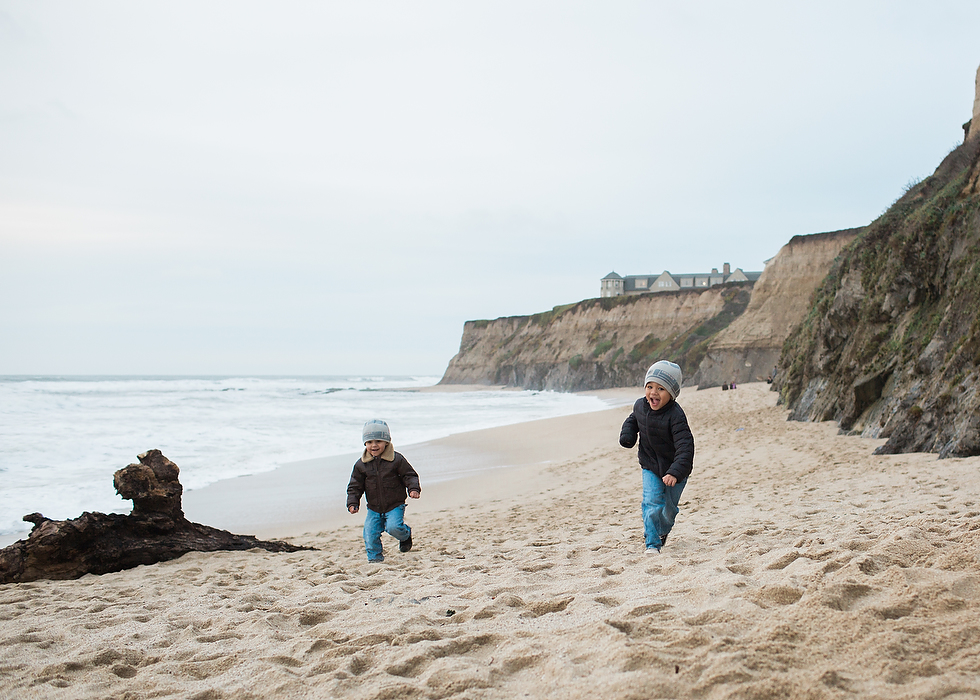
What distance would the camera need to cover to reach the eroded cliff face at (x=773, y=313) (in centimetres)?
3516

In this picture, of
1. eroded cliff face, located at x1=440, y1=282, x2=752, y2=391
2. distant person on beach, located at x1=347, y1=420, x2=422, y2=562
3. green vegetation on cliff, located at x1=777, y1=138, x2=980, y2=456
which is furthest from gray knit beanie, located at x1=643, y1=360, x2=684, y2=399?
eroded cliff face, located at x1=440, y1=282, x2=752, y2=391

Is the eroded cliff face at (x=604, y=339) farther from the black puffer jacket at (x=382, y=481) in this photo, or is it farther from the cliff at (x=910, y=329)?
the black puffer jacket at (x=382, y=481)

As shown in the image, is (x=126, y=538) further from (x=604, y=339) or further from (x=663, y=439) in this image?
(x=604, y=339)

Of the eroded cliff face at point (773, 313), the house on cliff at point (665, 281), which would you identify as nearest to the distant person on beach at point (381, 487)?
the eroded cliff face at point (773, 313)

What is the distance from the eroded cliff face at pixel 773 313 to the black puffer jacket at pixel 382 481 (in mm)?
33727

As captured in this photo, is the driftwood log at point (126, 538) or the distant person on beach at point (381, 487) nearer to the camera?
the driftwood log at point (126, 538)

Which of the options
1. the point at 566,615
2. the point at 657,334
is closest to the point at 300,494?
the point at 566,615

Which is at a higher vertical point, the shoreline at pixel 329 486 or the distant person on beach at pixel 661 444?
the distant person on beach at pixel 661 444

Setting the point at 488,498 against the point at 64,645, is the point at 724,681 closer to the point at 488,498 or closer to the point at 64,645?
the point at 64,645

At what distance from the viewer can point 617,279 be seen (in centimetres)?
8912

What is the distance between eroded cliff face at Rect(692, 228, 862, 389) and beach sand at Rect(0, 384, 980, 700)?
105 ft

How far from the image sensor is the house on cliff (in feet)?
261

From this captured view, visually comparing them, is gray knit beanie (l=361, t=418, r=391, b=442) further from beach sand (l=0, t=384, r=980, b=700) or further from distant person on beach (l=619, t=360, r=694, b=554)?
distant person on beach (l=619, t=360, r=694, b=554)

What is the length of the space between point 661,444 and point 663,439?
38 mm
